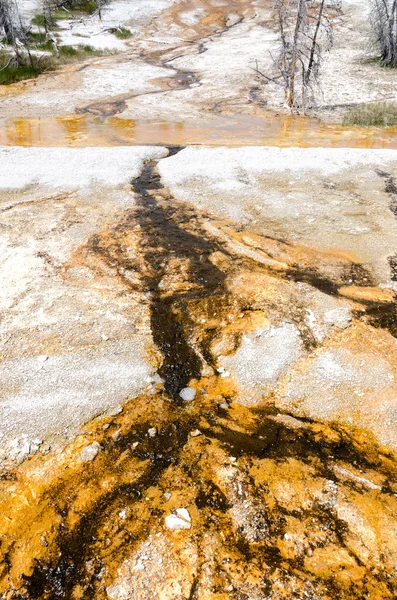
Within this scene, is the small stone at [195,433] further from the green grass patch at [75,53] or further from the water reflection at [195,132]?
the green grass patch at [75,53]

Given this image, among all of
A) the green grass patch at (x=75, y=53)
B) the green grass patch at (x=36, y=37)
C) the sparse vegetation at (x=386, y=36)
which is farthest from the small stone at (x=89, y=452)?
the green grass patch at (x=36, y=37)

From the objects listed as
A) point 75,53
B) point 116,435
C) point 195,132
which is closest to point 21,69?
point 75,53

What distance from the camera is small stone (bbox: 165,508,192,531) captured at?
2.64 meters

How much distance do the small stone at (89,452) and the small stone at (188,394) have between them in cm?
79

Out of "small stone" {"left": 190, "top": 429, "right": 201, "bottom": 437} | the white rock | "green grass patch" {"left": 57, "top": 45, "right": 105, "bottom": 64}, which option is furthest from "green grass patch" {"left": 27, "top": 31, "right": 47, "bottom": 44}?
"small stone" {"left": 190, "top": 429, "right": 201, "bottom": 437}

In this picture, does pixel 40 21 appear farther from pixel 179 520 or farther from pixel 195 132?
pixel 179 520

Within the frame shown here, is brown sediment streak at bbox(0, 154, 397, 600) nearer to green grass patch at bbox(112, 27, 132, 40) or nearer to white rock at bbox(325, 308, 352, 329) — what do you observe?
white rock at bbox(325, 308, 352, 329)

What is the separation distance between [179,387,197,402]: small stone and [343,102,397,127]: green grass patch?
1012 cm

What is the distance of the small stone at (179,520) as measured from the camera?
2639 mm

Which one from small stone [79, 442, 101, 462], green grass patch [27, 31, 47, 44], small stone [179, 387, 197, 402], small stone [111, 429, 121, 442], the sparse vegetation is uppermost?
green grass patch [27, 31, 47, 44]

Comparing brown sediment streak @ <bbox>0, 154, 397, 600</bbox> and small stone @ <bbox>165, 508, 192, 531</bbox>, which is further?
small stone @ <bbox>165, 508, 192, 531</bbox>

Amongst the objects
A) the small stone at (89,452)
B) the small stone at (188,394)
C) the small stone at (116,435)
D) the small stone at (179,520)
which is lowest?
the small stone at (188,394)

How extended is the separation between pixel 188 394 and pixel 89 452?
0.93 m

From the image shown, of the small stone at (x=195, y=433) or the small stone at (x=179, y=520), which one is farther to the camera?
the small stone at (x=195, y=433)
